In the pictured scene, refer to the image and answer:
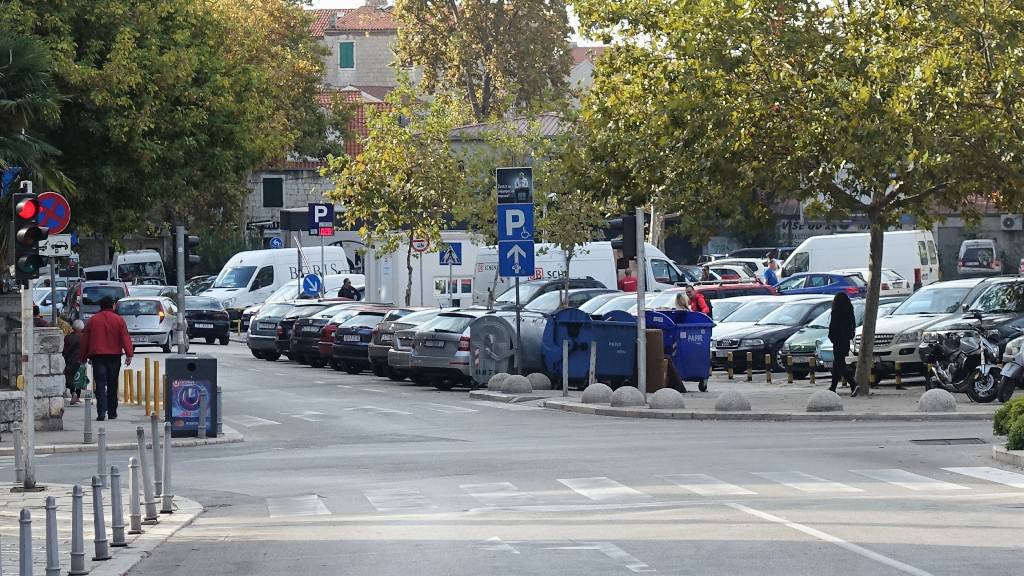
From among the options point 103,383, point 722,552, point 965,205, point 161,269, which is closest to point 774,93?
point 965,205

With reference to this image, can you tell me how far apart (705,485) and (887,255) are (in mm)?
43372

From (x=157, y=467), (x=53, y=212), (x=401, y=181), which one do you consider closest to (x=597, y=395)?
(x=53, y=212)

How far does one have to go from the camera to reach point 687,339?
30.8 meters

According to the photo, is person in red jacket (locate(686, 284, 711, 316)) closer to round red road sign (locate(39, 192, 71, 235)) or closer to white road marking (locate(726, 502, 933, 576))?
round red road sign (locate(39, 192, 71, 235))

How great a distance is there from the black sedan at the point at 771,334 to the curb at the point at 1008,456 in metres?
15.3

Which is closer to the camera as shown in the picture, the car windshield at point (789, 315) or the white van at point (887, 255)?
the car windshield at point (789, 315)

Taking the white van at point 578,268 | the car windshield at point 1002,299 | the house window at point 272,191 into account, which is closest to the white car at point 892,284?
the white van at point 578,268

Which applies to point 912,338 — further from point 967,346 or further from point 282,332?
point 282,332

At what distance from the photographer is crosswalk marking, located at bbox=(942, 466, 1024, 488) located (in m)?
17.0

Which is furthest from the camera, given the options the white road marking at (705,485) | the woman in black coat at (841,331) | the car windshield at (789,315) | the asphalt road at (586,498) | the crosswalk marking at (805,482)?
the car windshield at (789,315)

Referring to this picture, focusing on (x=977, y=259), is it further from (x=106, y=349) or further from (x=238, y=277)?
(x=106, y=349)

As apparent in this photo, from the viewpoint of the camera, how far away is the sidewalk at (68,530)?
12.4 metres

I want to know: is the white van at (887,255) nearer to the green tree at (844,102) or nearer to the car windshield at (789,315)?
the car windshield at (789,315)

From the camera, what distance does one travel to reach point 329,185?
84.5 metres
